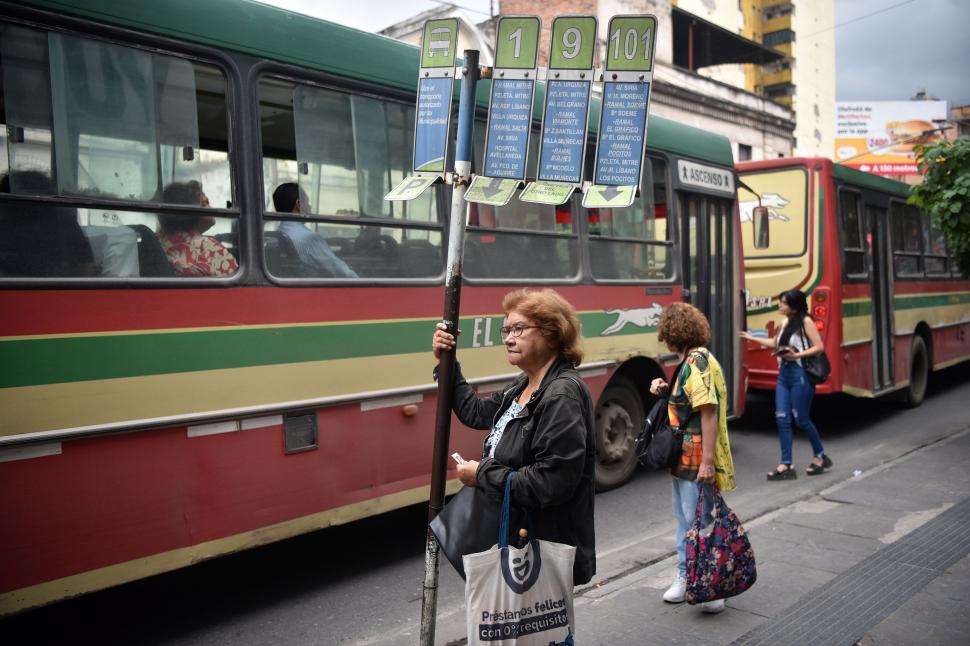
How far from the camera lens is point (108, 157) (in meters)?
3.89

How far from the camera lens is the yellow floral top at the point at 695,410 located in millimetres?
4227

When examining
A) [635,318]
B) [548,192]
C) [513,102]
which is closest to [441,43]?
[513,102]

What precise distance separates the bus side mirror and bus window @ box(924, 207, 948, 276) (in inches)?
188

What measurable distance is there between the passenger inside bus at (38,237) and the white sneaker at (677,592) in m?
3.33

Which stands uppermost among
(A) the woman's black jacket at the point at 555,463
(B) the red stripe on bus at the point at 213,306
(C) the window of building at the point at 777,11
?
(C) the window of building at the point at 777,11

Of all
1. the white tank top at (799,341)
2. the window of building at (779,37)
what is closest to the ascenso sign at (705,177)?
the white tank top at (799,341)

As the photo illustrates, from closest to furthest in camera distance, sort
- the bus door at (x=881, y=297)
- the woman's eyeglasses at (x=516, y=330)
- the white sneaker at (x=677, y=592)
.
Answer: the woman's eyeglasses at (x=516, y=330)
the white sneaker at (x=677, y=592)
the bus door at (x=881, y=297)

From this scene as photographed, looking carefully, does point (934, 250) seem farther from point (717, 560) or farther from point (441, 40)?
point (441, 40)

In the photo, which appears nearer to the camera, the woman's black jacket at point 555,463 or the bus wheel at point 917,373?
the woman's black jacket at point 555,463

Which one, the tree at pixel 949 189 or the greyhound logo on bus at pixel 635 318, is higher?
the tree at pixel 949 189

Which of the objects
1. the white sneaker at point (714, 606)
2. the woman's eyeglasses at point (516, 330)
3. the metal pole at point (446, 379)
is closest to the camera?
the woman's eyeglasses at point (516, 330)

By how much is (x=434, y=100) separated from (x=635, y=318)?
13.5 feet

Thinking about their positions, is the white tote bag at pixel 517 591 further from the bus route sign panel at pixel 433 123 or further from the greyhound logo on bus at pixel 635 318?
the greyhound logo on bus at pixel 635 318

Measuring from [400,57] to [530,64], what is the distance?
212 centimetres
